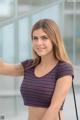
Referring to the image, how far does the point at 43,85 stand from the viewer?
137cm

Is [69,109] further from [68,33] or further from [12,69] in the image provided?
[12,69]

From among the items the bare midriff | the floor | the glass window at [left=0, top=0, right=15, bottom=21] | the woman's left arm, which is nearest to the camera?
the woman's left arm

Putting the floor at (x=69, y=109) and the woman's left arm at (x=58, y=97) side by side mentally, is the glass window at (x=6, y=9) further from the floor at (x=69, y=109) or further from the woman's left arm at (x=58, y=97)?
the woman's left arm at (x=58, y=97)

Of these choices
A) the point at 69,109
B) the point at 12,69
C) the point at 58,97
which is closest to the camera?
the point at 58,97

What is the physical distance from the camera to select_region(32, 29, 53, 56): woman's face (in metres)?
1.36

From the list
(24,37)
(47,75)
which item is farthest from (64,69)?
(24,37)

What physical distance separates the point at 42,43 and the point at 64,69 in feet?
0.49

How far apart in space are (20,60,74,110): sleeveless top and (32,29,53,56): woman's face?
76 mm

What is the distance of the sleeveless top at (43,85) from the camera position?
1349mm

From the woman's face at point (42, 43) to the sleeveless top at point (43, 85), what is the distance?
76mm

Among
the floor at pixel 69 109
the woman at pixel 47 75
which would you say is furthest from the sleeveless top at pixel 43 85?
the floor at pixel 69 109

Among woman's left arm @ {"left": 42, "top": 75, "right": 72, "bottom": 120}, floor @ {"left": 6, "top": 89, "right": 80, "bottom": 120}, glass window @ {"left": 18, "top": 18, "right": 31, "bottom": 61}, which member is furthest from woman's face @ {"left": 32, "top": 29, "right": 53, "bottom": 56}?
floor @ {"left": 6, "top": 89, "right": 80, "bottom": 120}

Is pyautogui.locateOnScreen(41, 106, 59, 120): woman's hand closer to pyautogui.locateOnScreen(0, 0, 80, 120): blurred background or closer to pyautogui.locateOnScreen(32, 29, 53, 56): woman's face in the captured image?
pyautogui.locateOnScreen(32, 29, 53, 56): woman's face

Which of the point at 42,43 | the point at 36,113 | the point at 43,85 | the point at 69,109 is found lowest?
the point at 69,109
